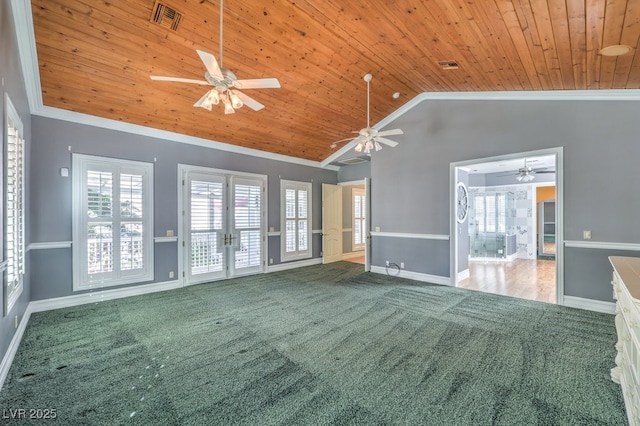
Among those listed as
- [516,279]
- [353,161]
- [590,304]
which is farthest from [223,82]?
[516,279]

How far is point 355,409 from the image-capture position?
201 centimetres

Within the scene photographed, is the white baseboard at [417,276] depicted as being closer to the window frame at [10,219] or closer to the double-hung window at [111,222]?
the double-hung window at [111,222]

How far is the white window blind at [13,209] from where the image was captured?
101 inches

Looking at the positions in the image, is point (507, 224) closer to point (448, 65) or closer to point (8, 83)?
point (448, 65)

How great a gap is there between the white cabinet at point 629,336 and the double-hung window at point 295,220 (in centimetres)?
575

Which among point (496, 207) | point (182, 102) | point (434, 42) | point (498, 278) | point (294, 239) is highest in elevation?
point (434, 42)

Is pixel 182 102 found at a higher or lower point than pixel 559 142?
higher

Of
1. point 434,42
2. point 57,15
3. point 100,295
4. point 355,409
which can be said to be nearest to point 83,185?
point 100,295

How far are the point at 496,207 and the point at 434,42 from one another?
6959 mm

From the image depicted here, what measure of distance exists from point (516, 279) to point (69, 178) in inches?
323

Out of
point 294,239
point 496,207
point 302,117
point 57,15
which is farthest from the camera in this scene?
point 496,207

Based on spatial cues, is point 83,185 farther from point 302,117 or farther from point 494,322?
point 494,322

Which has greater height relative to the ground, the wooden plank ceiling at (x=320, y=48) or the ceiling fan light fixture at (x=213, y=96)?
the wooden plank ceiling at (x=320, y=48)

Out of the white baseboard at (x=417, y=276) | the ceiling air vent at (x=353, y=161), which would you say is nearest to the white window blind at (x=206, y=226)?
the ceiling air vent at (x=353, y=161)
